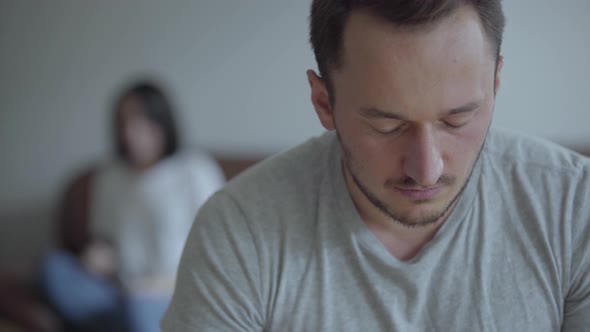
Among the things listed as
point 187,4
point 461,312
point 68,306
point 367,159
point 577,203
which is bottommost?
point 68,306

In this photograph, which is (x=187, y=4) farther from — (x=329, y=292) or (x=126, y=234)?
(x=329, y=292)

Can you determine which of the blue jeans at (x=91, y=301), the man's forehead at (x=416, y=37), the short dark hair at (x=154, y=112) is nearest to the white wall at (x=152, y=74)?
the short dark hair at (x=154, y=112)

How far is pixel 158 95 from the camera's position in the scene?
107 inches

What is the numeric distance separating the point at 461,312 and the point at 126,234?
1983mm

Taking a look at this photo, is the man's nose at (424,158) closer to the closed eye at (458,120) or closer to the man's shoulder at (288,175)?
the closed eye at (458,120)

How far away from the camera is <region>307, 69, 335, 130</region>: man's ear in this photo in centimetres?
103

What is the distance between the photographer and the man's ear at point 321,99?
1.03 metres

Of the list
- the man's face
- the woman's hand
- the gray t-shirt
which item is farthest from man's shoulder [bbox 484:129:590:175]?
the woman's hand

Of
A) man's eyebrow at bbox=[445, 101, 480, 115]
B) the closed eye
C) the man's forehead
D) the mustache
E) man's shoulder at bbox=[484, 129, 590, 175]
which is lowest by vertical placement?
man's shoulder at bbox=[484, 129, 590, 175]

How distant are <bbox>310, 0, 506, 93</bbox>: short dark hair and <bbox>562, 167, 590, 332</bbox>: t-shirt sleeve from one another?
257 mm

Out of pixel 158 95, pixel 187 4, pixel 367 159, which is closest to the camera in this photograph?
pixel 367 159

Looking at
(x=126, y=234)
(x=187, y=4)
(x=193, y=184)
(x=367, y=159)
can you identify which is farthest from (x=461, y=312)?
(x=187, y=4)

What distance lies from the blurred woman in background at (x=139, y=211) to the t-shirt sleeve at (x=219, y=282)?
5.27 ft

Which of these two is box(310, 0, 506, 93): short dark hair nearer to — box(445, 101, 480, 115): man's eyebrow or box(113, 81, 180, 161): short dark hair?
box(445, 101, 480, 115): man's eyebrow
